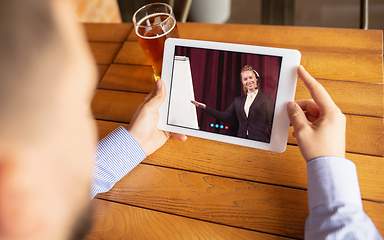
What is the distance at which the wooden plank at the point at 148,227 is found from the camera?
56cm

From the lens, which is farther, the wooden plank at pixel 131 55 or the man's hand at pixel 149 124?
the wooden plank at pixel 131 55

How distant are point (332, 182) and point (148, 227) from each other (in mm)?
443

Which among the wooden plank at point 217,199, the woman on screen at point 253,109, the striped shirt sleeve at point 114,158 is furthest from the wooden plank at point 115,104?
the woman on screen at point 253,109

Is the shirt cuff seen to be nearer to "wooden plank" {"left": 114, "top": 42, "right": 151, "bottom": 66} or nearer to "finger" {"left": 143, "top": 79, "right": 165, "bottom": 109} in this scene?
"finger" {"left": 143, "top": 79, "right": 165, "bottom": 109}

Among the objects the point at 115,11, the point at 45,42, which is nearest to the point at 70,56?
the point at 45,42

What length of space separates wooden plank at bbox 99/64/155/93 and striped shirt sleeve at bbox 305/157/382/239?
61cm

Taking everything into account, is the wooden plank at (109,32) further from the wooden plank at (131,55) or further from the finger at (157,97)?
the finger at (157,97)

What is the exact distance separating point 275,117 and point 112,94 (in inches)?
23.5

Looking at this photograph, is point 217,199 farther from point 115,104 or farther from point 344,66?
point 344,66

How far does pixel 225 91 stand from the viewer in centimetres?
68

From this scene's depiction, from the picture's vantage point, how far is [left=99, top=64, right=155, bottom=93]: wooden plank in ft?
2.94

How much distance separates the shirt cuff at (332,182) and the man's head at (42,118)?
1.56ft

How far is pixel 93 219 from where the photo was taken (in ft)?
2.04

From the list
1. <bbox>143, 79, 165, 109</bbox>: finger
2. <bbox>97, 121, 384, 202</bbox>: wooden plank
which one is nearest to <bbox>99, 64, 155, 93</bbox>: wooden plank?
<bbox>143, 79, 165, 109</bbox>: finger
